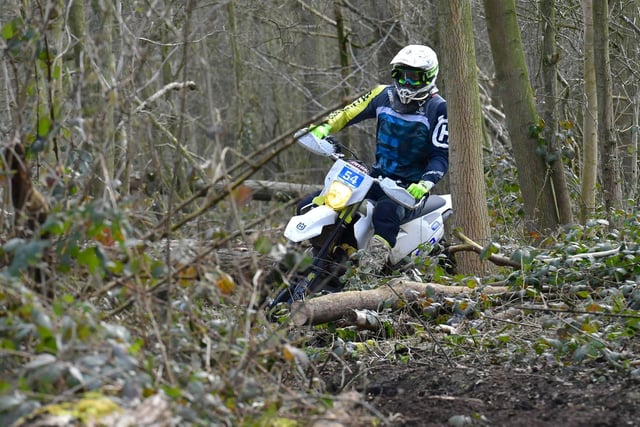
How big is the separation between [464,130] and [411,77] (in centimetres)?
81

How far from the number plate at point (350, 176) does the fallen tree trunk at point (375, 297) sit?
161 centimetres

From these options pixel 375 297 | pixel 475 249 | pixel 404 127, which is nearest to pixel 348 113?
pixel 404 127

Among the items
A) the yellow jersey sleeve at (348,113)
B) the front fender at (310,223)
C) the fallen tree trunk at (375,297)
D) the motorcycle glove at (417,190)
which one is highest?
the yellow jersey sleeve at (348,113)

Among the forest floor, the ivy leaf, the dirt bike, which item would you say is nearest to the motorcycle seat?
the dirt bike

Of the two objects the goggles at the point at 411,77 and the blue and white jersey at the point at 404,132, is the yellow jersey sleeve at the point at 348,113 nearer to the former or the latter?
the blue and white jersey at the point at 404,132

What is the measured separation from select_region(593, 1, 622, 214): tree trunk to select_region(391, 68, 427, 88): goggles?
5.37ft

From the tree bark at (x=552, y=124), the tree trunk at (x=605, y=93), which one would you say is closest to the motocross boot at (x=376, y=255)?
the tree bark at (x=552, y=124)

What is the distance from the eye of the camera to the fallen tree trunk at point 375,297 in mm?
6102

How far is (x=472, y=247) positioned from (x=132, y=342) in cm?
428

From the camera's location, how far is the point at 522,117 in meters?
8.52

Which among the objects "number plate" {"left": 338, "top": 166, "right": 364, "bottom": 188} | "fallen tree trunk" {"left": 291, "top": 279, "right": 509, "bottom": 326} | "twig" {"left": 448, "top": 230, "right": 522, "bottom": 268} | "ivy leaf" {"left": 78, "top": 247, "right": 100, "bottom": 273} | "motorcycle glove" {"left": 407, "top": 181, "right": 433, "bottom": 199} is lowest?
"fallen tree trunk" {"left": 291, "top": 279, "right": 509, "bottom": 326}

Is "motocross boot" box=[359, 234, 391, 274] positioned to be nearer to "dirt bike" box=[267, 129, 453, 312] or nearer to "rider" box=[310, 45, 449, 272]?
"rider" box=[310, 45, 449, 272]

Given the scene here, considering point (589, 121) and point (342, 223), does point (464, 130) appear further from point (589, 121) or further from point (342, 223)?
point (589, 121)

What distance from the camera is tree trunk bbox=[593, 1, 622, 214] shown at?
347 inches
